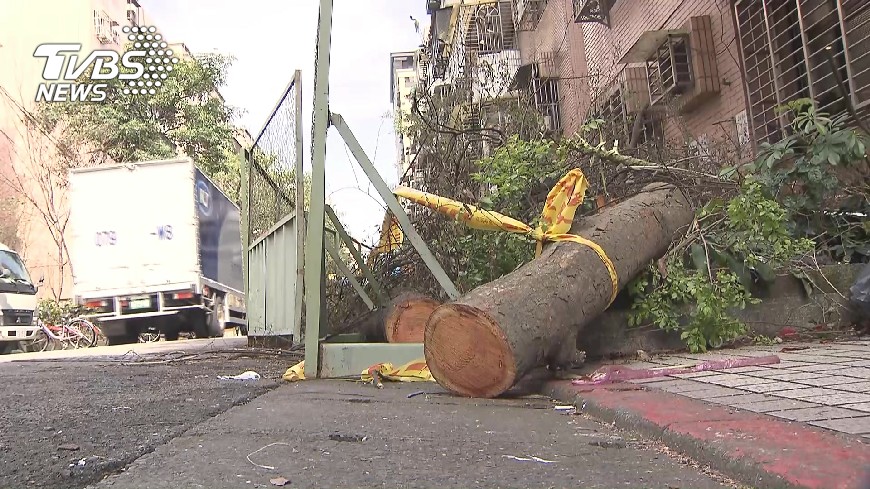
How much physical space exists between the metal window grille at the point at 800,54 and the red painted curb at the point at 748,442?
15.7 feet

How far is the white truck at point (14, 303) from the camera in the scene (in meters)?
12.4

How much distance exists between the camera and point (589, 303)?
13.5 feet

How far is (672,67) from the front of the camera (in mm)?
9227

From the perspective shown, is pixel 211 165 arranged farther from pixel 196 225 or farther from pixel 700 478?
pixel 700 478

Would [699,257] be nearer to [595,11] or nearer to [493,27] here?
[595,11]

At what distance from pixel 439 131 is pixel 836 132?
3298 mm

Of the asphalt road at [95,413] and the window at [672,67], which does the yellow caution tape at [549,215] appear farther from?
the window at [672,67]

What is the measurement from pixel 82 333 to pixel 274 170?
33.8 feet

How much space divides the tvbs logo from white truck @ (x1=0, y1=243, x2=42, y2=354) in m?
7.73

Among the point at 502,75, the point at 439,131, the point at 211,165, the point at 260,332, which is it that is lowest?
the point at 260,332

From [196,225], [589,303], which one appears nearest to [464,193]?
[589,303]

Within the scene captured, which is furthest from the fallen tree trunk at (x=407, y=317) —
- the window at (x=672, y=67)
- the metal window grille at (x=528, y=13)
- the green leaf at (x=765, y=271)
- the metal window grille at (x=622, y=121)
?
the metal window grille at (x=528, y=13)

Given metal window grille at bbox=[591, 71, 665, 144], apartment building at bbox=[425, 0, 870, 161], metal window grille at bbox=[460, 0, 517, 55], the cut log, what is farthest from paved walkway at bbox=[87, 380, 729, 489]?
metal window grille at bbox=[460, 0, 517, 55]

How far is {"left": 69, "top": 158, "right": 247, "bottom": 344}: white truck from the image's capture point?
13.8 meters
